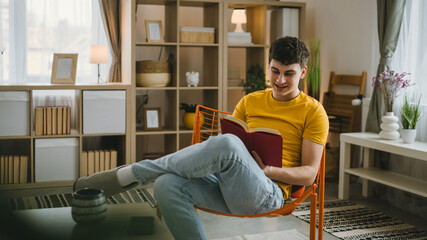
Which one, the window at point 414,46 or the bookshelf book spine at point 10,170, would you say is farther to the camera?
the bookshelf book spine at point 10,170

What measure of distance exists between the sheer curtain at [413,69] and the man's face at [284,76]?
1632mm

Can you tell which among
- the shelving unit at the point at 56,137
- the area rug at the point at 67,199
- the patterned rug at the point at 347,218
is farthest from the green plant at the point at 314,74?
the area rug at the point at 67,199

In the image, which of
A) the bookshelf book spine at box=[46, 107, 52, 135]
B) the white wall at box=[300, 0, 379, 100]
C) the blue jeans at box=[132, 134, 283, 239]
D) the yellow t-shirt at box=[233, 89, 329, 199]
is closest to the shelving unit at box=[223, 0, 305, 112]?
the white wall at box=[300, 0, 379, 100]

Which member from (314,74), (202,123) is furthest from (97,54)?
(314,74)

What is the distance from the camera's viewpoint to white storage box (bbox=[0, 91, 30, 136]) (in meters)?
3.72

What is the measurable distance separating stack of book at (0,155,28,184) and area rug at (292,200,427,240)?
7.14 ft

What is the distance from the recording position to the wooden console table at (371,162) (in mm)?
3029

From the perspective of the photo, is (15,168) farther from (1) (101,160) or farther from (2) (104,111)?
(2) (104,111)

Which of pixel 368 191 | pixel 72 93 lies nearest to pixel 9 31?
pixel 72 93

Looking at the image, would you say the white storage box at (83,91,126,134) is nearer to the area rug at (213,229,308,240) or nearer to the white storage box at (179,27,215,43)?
the white storage box at (179,27,215,43)

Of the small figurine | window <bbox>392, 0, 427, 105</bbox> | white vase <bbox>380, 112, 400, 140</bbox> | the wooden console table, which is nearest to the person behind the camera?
the wooden console table

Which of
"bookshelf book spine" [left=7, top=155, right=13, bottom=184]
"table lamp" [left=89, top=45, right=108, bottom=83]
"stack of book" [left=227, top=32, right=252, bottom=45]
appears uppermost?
"stack of book" [left=227, top=32, right=252, bottom=45]

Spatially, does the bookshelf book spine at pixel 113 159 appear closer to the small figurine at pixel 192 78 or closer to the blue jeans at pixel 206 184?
the small figurine at pixel 192 78

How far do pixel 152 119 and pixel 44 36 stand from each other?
4.13 ft
